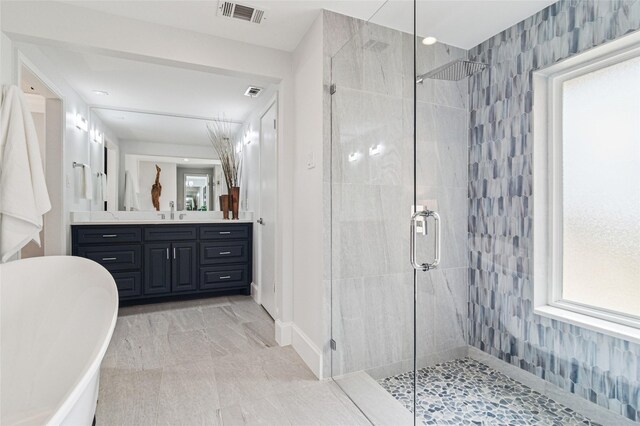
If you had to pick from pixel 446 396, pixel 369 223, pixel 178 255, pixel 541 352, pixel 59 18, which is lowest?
pixel 446 396

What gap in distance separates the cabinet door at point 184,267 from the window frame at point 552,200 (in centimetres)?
321

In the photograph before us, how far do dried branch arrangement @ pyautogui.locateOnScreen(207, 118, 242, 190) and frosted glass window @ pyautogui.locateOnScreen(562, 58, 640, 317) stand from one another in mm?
3486

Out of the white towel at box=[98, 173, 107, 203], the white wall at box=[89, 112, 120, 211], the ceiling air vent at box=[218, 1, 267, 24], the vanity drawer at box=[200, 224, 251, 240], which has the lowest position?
the vanity drawer at box=[200, 224, 251, 240]

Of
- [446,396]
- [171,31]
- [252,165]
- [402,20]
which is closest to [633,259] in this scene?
[446,396]

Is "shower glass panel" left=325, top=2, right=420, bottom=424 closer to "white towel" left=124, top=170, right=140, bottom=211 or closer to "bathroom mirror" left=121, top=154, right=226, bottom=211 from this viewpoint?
"bathroom mirror" left=121, top=154, right=226, bottom=211

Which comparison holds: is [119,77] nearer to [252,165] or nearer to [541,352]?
[252,165]

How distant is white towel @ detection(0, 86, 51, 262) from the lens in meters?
1.83

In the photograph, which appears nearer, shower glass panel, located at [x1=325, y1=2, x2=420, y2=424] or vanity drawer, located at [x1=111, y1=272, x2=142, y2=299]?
shower glass panel, located at [x1=325, y1=2, x2=420, y2=424]

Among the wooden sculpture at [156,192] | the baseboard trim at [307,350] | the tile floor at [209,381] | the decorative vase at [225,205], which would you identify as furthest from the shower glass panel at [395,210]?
the wooden sculpture at [156,192]

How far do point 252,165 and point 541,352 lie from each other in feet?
10.3

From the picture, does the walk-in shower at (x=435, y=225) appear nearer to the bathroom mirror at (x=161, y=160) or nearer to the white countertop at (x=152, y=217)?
the white countertop at (x=152, y=217)

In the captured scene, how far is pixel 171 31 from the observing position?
2.19 metres

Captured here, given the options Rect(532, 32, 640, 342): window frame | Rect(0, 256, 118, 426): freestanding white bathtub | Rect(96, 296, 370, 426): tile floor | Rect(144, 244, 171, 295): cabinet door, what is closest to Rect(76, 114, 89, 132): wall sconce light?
Rect(144, 244, 171, 295): cabinet door

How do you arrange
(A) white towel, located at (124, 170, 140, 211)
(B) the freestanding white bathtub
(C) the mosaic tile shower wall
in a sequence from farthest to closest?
(A) white towel, located at (124, 170, 140, 211) → (C) the mosaic tile shower wall → (B) the freestanding white bathtub
